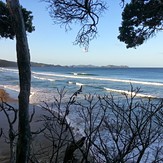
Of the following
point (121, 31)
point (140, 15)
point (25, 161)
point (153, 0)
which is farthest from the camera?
point (121, 31)

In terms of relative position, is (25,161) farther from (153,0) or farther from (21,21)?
(153,0)

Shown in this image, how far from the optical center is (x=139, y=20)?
8.44m

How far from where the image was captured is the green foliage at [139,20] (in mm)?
7570

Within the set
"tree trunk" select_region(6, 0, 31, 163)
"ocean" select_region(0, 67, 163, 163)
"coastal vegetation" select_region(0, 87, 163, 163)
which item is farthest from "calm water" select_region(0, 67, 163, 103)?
"tree trunk" select_region(6, 0, 31, 163)

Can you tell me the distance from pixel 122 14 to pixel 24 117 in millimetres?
5964

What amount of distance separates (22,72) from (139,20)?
5568 mm

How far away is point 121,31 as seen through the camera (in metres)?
8.96

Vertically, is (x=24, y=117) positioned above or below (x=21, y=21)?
below

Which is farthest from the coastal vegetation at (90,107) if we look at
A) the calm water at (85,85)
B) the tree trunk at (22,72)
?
the calm water at (85,85)

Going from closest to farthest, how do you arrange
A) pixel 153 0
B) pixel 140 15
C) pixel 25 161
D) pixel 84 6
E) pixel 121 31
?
pixel 25 161 < pixel 84 6 < pixel 153 0 < pixel 140 15 < pixel 121 31

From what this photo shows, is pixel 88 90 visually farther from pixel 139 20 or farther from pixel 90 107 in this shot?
pixel 90 107

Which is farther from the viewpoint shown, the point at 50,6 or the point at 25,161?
the point at 50,6

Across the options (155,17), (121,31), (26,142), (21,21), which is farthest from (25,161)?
(121,31)

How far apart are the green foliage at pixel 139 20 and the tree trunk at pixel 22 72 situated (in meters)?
4.43
